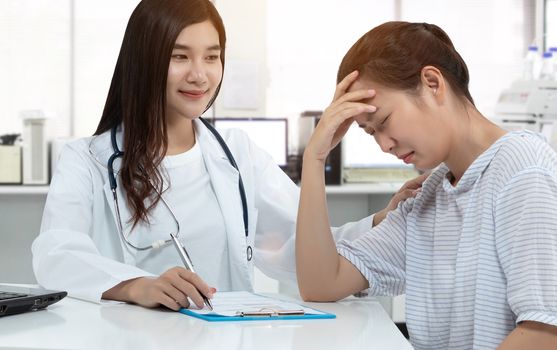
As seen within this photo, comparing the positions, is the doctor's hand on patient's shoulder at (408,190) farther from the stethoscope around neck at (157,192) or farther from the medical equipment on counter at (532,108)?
the medical equipment on counter at (532,108)

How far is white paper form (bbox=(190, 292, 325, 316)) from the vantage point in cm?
122

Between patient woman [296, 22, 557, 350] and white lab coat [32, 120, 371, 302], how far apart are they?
0.21 metres

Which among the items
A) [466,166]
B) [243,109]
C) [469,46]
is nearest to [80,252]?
[466,166]

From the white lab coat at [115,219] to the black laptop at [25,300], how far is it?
10 centimetres

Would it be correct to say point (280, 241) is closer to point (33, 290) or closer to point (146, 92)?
point (146, 92)

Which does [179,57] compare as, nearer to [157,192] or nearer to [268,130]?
[157,192]

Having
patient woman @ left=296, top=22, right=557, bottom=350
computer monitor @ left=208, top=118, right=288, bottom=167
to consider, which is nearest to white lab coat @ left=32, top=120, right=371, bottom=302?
patient woman @ left=296, top=22, right=557, bottom=350

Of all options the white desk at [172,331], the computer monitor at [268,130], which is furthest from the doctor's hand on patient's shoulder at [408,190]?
the computer monitor at [268,130]

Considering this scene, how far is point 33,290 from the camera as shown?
4.21ft

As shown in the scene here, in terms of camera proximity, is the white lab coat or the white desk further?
the white lab coat

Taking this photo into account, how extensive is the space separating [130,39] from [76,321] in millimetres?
675

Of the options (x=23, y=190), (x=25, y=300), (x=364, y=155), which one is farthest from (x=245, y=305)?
(x=364, y=155)

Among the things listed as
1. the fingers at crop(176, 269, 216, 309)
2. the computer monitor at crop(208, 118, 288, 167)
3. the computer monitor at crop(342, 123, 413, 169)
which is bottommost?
the fingers at crop(176, 269, 216, 309)

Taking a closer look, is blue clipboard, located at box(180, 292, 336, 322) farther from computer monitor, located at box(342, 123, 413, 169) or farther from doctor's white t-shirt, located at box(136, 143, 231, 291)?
computer monitor, located at box(342, 123, 413, 169)
